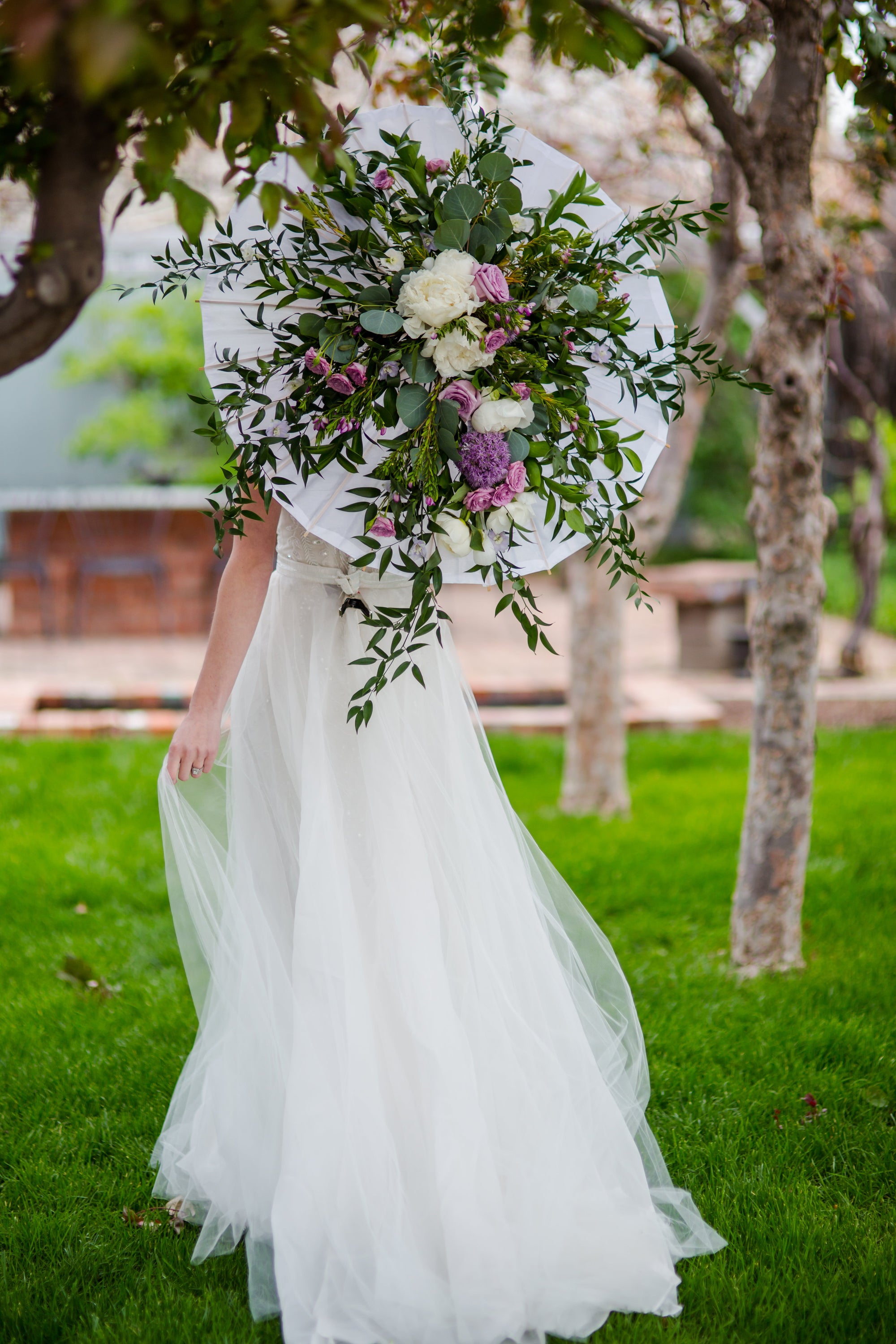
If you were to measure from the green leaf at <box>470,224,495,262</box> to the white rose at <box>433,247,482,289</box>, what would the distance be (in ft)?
0.15

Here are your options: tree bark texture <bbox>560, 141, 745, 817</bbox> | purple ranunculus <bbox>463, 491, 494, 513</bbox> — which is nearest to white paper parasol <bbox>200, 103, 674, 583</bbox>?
purple ranunculus <bbox>463, 491, 494, 513</bbox>

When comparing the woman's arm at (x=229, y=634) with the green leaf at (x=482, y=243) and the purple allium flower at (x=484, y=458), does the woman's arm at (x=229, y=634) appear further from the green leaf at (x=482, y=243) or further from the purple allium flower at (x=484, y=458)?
the green leaf at (x=482, y=243)

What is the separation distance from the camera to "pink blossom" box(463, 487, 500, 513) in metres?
1.84

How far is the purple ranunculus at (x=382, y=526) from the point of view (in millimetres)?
1891

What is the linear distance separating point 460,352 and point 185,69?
0.56m

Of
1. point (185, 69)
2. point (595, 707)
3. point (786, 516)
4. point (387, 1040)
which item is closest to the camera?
point (185, 69)

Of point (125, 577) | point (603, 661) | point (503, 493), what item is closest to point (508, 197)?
point (503, 493)

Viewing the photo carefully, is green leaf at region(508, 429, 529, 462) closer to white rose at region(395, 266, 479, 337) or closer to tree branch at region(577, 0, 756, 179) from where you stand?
white rose at region(395, 266, 479, 337)

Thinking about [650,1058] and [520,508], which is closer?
[520,508]

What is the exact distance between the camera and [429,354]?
71.9 inches

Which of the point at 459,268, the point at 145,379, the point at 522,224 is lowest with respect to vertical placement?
the point at 459,268

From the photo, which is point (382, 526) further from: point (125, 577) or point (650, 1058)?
point (125, 577)

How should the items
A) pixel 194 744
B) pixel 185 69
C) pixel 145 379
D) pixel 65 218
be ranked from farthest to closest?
1. pixel 145 379
2. pixel 194 744
3. pixel 65 218
4. pixel 185 69

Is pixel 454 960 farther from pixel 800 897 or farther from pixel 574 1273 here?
pixel 800 897
